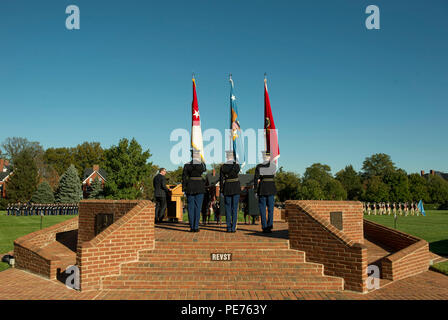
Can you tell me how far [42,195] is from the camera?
47031mm

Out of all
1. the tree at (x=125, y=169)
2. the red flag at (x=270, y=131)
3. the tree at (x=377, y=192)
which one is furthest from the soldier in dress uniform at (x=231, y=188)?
the tree at (x=377, y=192)

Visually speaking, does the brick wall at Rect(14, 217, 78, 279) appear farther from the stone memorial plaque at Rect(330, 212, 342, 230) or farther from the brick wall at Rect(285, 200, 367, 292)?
the stone memorial plaque at Rect(330, 212, 342, 230)

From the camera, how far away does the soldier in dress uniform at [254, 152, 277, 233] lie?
853 centimetres

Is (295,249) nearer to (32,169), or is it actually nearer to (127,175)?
(127,175)

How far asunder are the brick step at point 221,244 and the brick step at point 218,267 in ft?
1.45

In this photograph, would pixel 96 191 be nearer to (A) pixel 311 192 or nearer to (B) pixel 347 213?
(A) pixel 311 192

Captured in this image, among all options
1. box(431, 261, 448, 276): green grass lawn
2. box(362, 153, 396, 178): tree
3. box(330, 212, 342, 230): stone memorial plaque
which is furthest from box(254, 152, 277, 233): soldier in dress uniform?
box(362, 153, 396, 178): tree

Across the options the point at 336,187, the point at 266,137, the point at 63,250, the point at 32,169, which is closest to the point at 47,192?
the point at 32,169

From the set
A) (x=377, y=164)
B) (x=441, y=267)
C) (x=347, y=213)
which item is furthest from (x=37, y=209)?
(x=377, y=164)

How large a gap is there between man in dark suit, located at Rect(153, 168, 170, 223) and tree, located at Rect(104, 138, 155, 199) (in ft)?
112

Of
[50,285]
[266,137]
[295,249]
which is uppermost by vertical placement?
[266,137]

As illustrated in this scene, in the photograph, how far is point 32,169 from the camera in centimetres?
4825
